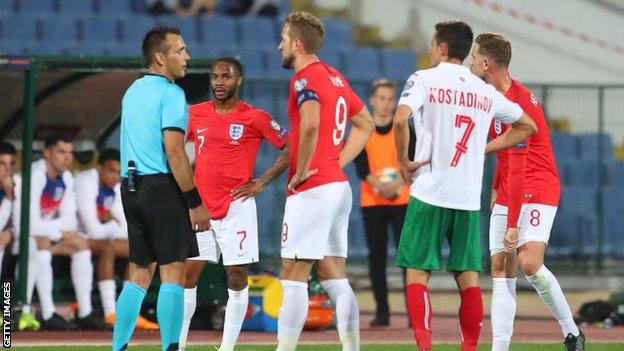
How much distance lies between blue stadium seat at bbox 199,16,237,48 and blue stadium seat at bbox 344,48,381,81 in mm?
1609

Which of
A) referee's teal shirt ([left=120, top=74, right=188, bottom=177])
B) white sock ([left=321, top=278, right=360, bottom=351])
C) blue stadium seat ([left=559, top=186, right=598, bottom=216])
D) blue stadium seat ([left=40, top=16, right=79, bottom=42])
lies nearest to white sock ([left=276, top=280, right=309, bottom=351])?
white sock ([left=321, top=278, right=360, bottom=351])

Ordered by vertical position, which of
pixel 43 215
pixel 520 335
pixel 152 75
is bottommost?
pixel 520 335

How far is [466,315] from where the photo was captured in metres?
10.1

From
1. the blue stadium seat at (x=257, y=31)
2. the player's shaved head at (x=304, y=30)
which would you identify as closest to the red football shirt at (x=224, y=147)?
the player's shaved head at (x=304, y=30)

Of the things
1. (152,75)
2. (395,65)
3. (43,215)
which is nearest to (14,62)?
(43,215)

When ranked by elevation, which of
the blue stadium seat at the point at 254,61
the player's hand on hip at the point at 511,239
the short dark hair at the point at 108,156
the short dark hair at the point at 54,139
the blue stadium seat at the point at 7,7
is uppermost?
the blue stadium seat at the point at 7,7

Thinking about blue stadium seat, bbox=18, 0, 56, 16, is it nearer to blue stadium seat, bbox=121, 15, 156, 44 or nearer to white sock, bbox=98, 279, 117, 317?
blue stadium seat, bbox=121, 15, 156, 44

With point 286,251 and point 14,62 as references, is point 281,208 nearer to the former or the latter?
point 14,62

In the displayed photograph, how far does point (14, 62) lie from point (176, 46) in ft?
14.1

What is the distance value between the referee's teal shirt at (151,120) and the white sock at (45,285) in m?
4.67

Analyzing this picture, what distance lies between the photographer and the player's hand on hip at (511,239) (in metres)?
10.8

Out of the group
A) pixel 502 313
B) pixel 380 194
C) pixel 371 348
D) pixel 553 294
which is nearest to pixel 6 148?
pixel 380 194

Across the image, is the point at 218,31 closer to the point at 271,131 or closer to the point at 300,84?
the point at 271,131

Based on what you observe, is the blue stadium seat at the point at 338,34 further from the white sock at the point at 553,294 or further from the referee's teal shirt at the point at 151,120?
the referee's teal shirt at the point at 151,120
